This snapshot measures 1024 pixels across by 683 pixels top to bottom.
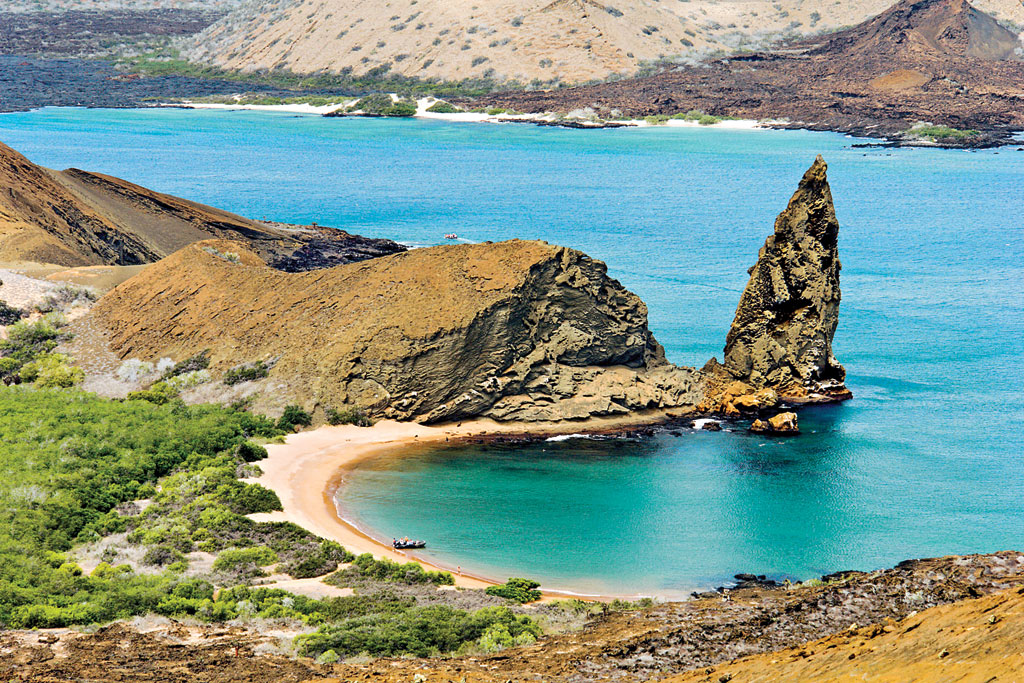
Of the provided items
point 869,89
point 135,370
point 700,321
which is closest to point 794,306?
point 700,321

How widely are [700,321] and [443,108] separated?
435ft

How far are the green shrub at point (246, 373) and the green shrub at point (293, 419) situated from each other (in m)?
2.73

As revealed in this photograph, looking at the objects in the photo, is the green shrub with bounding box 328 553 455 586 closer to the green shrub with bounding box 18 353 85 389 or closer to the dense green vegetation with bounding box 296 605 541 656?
the dense green vegetation with bounding box 296 605 541 656

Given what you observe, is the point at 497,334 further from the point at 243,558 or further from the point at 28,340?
the point at 28,340

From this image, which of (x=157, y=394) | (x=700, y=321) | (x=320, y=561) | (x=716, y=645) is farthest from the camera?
(x=700, y=321)

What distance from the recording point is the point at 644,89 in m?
187

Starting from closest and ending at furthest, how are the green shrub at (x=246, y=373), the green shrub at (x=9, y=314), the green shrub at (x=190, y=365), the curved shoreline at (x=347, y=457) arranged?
1. the curved shoreline at (x=347, y=457)
2. the green shrub at (x=246, y=373)
3. the green shrub at (x=190, y=365)
4. the green shrub at (x=9, y=314)

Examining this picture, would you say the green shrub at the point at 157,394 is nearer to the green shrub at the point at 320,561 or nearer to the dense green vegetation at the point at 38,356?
the dense green vegetation at the point at 38,356

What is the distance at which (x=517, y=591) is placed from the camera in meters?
28.8

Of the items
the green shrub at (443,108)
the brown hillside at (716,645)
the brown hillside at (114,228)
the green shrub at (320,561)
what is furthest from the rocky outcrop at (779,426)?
the green shrub at (443,108)

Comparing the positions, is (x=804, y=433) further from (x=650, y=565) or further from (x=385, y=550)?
(x=385, y=550)

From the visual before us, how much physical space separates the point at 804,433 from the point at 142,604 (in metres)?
28.8

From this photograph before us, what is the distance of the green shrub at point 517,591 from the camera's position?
2848 centimetres

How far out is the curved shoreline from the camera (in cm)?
3275
